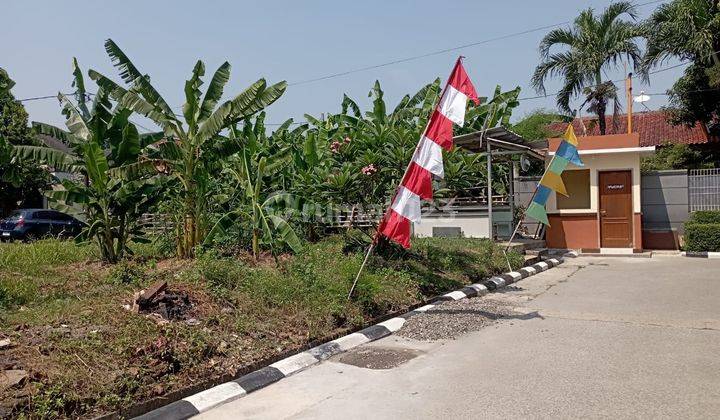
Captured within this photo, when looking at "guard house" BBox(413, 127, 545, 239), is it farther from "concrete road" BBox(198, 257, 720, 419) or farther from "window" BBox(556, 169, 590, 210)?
"concrete road" BBox(198, 257, 720, 419)

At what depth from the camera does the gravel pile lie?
751 centimetres

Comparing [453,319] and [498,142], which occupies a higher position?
[498,142]

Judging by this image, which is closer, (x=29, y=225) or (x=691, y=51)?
(x=691, y=51)

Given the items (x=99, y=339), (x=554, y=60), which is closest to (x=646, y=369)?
(x=99, y=339)

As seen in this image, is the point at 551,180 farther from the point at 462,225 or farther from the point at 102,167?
the point at 102,167

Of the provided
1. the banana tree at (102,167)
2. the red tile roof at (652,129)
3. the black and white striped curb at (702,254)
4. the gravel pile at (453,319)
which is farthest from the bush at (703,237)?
the banana tree at (102,167)

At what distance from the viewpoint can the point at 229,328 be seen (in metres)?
6.39

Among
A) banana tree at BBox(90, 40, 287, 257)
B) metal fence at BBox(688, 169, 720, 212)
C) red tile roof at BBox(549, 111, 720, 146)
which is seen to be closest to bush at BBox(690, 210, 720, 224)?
metal fence at BBox(688, 169, 720, 212)

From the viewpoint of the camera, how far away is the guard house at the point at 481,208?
50.7 ft

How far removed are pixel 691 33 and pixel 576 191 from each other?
6501 millimetres

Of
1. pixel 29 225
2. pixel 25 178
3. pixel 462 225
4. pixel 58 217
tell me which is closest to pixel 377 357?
pixel 462 225

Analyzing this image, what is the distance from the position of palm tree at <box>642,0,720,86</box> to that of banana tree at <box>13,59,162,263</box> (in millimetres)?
17422

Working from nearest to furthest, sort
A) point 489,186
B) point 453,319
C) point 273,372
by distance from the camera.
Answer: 1. point 273,372
2. point 453,319
3. point 489,186

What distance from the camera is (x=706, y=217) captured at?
16.5m
